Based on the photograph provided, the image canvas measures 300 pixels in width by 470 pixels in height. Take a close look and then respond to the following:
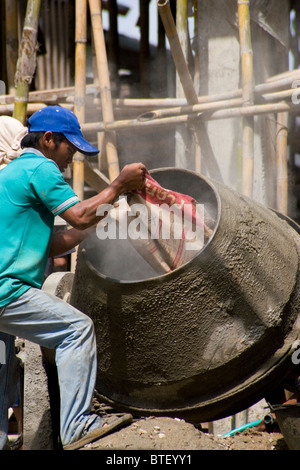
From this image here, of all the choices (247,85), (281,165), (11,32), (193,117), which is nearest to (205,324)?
(247,85)

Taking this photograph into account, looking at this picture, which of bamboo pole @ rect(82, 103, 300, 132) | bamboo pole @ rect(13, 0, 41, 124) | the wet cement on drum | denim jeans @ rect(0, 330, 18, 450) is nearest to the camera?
the wet cement on drum

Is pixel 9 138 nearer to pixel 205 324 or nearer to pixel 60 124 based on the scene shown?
pixel 60 124

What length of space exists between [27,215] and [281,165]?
Result: 3.00 metres

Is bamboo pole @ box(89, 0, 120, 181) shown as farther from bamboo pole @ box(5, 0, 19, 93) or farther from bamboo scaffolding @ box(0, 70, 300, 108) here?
bamboo pole @ box(5, 0, 19, 93)

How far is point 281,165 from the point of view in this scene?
5.05m

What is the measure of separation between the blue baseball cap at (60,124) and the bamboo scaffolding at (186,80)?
1686mm

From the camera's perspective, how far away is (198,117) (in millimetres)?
4828

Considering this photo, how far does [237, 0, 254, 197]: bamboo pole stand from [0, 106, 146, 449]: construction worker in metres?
2.01

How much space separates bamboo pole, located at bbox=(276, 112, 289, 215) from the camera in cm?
495

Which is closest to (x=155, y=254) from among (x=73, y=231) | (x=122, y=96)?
(x=73, y=231)

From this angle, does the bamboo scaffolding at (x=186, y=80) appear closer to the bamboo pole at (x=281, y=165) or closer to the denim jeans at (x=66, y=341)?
the bamboo pole at (x=281, y=165)

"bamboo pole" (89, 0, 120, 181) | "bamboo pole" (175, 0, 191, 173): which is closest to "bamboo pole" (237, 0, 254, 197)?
"bamboo pole" (175, 0, 191, 173)

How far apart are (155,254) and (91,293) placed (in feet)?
1.21
